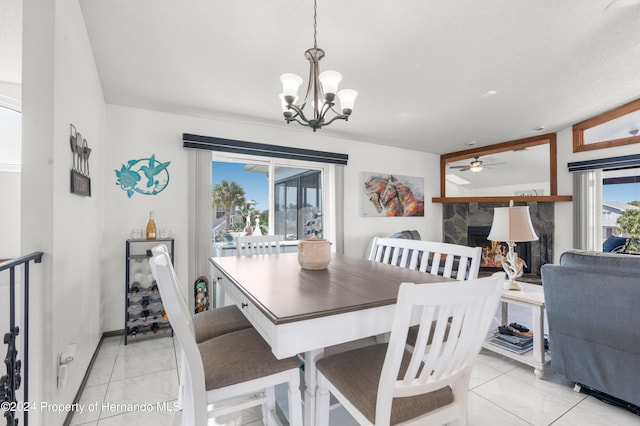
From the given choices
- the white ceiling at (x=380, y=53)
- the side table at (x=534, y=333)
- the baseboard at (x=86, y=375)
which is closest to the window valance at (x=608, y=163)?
the white ceiling at (x=380, y=53)

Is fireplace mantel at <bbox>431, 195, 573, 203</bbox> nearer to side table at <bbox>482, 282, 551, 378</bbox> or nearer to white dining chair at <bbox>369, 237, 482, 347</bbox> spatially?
side table at <bbox>482, 282, 551, 378</bbox>

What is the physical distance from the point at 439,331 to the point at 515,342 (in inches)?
72.8

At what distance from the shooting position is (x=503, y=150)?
479 cm

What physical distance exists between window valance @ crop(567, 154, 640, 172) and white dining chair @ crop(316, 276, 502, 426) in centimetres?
438

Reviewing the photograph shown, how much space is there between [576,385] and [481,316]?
1.65 m

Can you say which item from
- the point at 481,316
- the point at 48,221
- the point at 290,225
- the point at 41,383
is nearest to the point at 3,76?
the point at 48,221

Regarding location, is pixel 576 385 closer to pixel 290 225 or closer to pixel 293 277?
pixel 293 277

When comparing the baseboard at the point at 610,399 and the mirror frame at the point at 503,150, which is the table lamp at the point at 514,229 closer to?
the baseboard at the point at 610,399

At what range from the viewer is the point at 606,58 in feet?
8.39

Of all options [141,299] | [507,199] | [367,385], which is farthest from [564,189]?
[141,299]

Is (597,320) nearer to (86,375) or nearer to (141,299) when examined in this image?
(86,375)

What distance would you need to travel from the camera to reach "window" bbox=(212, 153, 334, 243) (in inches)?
142

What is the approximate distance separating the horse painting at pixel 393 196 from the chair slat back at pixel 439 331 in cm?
348

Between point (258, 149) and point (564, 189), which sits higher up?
point (258, 149)
